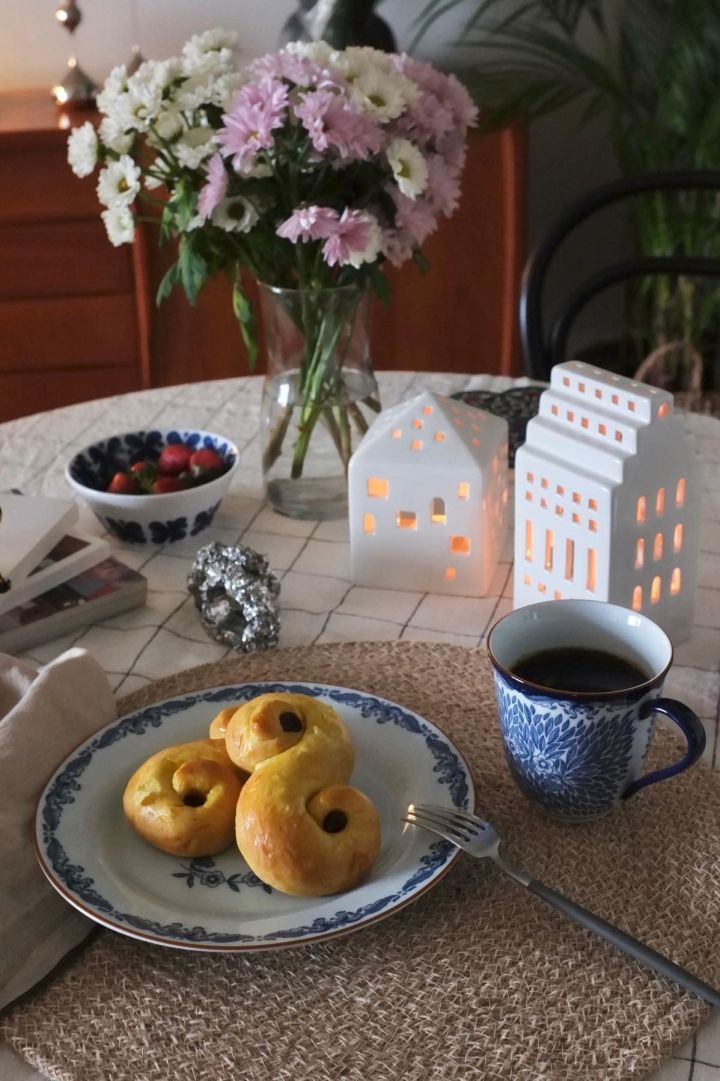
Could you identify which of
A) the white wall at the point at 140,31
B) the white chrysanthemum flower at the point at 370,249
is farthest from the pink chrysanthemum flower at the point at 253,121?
the white wall at the point at 140,31

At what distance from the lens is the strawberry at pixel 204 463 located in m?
1.18

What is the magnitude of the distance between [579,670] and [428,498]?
11.7 inches

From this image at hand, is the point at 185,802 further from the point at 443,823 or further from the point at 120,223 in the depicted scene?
the point at 120,223

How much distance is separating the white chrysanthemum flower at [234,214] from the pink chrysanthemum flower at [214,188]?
33mm

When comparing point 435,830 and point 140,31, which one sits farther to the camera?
point 140,31

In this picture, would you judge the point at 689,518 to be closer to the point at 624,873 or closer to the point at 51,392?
the point at 624,873

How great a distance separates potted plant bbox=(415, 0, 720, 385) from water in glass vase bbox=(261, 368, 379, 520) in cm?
140

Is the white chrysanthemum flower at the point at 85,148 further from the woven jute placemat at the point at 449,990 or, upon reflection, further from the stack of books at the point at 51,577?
the woven jute placemat at the point at 449,990

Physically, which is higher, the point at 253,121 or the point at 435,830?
the point at 253,121

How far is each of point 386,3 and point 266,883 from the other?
2404 mm

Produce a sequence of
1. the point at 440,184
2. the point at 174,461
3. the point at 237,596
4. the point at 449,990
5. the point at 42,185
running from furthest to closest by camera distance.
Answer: the point at 42,185, the point at 174,461, the point at 440,184, the point at 237,596, the point at 449,990

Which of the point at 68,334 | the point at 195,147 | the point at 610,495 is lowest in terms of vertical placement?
the point at 68,334

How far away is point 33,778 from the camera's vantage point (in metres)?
0.78

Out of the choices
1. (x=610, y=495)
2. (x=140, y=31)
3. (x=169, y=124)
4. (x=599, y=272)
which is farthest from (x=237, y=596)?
(x=140, y=31)
